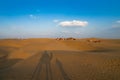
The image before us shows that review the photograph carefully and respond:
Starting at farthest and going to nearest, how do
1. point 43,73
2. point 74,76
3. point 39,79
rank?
point 43,73 → point 74,76 → point 39,79

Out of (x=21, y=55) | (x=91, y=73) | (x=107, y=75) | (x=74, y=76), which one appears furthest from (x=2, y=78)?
(x=21, y=55)

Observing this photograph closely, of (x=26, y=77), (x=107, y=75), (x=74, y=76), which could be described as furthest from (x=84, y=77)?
(x=26, y=77)

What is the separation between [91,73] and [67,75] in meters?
1.62

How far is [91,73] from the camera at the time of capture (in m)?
12.1

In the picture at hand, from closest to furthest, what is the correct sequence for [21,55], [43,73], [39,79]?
[39,79] < [43,73] < [21,55]

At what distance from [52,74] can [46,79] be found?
1.29m

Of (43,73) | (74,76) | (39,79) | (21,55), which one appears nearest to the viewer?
(39,79)

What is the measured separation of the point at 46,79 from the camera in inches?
427

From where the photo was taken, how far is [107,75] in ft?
37.6

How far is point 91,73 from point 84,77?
1.16m

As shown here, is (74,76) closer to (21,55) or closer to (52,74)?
(52,74)

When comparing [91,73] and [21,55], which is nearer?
[91,73]

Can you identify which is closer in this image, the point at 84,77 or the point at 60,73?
the point at 84,77

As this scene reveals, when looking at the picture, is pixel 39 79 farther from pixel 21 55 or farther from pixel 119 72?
pixel 21 55
